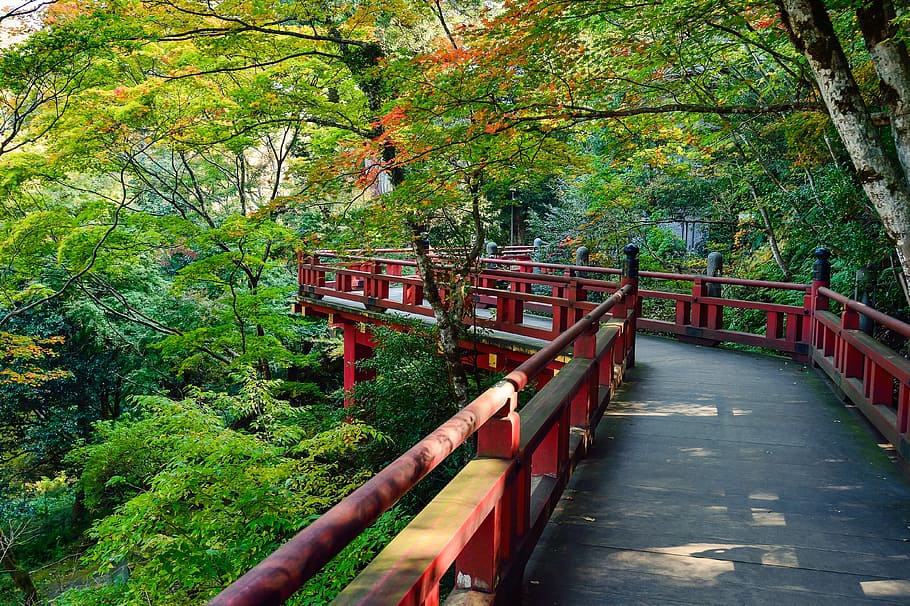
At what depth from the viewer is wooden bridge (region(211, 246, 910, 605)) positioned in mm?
1985

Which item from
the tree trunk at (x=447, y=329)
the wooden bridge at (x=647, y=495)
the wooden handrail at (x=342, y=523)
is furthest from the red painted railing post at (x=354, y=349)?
the wooden handrail at (x=342, y=523)

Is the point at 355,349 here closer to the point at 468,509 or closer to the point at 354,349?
the point at 354,349

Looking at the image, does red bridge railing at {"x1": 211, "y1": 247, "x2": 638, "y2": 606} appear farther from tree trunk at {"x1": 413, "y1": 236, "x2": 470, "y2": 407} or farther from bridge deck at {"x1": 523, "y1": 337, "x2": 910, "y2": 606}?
tree trunk at {"x1": 413, "y1": 236, "x2": 470, "y2": 407}

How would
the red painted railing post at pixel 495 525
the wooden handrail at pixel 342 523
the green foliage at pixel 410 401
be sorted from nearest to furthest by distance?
the wooden handrail at pixel 342 523 < the red painted railing post at pixel 495 525 < the green foliage at pixel 410 401

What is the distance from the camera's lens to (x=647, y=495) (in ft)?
13.4

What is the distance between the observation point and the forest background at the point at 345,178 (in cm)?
561

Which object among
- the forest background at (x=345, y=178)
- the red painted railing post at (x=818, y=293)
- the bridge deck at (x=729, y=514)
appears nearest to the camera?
the bridge deck at (x=729, y=514)

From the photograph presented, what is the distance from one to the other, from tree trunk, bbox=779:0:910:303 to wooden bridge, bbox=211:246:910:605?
3.20 ft

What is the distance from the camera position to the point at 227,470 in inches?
238

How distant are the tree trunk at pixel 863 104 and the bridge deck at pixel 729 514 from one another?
60.7 inches

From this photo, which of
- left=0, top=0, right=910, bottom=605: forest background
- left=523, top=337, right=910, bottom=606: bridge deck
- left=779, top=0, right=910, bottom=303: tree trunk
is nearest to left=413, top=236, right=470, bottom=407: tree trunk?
left=0, top=0, right=910, bottom=605: forest background

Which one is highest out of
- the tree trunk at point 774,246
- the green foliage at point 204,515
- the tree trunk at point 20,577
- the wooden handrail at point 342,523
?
the tree trunk at point 774,246

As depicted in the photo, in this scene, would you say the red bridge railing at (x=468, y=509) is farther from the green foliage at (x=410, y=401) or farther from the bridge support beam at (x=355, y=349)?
the bridge support beam at (x=355, y=349)

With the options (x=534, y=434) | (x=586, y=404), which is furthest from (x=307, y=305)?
(x=534, y=434)
